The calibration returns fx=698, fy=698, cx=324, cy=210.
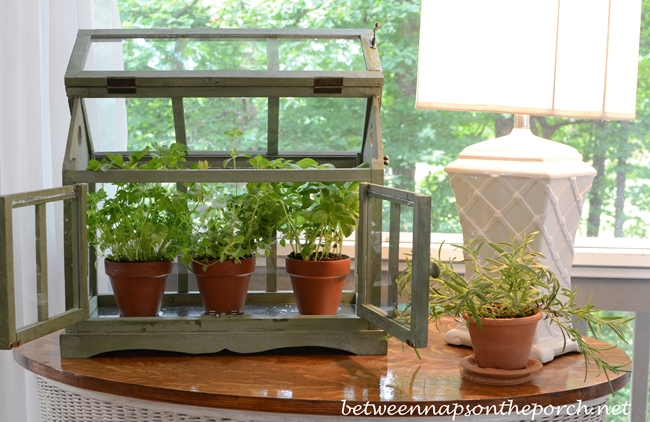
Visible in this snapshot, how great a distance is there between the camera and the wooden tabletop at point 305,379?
111 centimetres

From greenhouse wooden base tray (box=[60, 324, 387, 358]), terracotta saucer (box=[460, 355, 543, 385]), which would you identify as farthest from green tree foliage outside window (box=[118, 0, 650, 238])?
terracotta saucer (box=[460, 355, 543, 385])

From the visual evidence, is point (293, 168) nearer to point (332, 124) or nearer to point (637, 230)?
point (332, 124)

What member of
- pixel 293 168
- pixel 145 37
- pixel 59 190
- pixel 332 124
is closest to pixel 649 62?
pixel 332 124

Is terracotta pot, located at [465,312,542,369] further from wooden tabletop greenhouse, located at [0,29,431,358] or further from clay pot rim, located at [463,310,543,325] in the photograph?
wooden tabletop greenhouse, located at [0,29,431,358]

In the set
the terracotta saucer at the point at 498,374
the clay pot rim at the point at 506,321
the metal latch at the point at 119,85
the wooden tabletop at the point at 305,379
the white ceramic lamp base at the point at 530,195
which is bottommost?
the wooden tabletop at the point at 305,379

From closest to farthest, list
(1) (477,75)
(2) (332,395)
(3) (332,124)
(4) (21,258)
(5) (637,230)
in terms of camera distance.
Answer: (2) (332,395)
(1) (477,75)
(4) (21,258)
(3) (332,124)
(5) (637,230)

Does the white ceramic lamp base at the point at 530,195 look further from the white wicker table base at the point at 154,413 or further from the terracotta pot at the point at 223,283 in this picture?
the terracotta pot at the point at 223,283

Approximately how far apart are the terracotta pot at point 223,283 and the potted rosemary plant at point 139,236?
0.07m

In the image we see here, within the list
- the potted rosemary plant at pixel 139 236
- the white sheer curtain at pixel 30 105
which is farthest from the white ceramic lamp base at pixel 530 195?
the white sheer curtain at pixel 30 105

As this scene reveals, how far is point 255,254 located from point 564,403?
640 mm

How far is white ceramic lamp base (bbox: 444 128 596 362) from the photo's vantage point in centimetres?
132

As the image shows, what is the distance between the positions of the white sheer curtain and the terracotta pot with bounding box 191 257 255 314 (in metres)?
0.69

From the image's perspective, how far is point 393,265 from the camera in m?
1.28

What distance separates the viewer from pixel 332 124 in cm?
198
